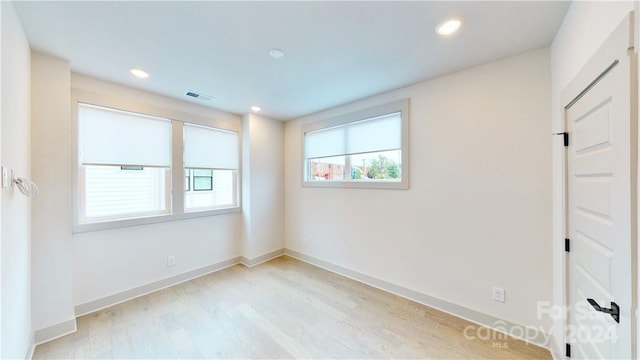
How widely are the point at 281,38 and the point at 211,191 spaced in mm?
2580

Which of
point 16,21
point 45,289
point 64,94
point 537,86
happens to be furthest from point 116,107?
point 537,86

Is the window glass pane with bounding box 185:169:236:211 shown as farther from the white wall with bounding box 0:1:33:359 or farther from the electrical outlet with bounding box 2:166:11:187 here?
the electrical outlet with bounding box 2:166:11:187

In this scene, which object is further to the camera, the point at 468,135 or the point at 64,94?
the point at 468,135

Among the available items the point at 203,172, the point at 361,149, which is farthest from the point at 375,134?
the point at 203,172

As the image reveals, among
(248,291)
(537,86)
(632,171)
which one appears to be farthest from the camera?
(248,291)

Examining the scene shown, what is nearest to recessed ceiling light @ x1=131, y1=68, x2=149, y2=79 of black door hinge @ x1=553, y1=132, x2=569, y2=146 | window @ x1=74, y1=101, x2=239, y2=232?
window @ x1=74, y1=101, x2=239, y2=232

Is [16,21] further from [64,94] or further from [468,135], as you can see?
[468,135]

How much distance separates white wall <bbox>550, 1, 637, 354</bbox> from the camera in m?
1.07

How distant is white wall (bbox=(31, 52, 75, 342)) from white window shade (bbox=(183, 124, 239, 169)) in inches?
48.7

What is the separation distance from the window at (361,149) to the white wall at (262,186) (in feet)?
1.88

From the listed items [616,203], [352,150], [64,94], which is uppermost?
[64,94]

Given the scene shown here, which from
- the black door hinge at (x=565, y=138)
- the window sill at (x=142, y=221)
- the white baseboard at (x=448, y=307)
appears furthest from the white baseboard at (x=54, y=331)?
the black door hinge at (x=565, y=138)

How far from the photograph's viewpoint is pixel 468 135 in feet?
7.52

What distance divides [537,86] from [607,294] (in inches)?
63.7
